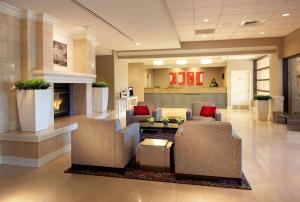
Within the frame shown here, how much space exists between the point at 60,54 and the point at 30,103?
2472mm

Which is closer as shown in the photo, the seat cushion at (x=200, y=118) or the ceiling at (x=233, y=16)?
the ceiling at (x=233, y=16)

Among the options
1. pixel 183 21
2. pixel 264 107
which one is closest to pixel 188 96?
pixel 264 107

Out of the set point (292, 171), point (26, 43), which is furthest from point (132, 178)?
point (26, 43)

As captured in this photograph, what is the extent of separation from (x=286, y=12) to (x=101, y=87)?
5413mm

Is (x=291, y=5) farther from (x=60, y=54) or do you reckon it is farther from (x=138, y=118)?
(x=60, y=54)

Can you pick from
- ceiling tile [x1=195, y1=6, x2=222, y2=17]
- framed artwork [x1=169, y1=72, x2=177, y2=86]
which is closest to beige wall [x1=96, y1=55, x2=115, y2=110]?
ceiling tile [x1=195, y1=6, x2=222, y2=17]

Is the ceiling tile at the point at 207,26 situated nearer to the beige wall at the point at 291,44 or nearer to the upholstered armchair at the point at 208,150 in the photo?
the beige wall at the point at 291,44

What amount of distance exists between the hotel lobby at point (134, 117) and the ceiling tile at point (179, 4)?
0.02 m

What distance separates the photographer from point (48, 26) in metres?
5.20

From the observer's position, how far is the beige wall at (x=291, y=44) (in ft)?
23.5

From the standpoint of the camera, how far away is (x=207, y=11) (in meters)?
5.47

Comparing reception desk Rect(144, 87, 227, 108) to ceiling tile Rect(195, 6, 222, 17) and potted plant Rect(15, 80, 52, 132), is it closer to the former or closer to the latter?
ceiling tile Rect(195, 6, 222, 17)

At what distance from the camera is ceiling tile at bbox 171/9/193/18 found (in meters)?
5.46

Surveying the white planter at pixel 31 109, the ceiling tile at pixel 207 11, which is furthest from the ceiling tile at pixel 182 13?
the white planter at pixel 31 109
